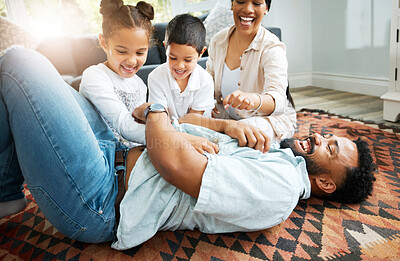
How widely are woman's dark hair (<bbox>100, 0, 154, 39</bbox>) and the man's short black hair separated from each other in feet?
3.47

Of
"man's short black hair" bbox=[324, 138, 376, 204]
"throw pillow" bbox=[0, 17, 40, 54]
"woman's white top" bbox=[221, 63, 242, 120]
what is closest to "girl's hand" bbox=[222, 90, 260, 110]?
"man's short black hair" bbox=[324, 138, 376, 204]

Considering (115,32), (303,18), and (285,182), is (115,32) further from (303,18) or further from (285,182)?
(303,18)

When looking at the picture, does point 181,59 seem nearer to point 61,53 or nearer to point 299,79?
point 61,53

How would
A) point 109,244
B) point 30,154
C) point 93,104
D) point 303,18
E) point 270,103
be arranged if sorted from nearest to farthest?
point 30,154 → point 109,244 → point 93,104 → point 270,103 → point 303,18

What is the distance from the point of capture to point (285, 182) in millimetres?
901

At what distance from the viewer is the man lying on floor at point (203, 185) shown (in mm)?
867

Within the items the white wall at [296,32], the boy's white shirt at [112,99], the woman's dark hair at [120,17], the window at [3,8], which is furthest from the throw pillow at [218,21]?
the window at [3,8]

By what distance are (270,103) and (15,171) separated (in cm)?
105

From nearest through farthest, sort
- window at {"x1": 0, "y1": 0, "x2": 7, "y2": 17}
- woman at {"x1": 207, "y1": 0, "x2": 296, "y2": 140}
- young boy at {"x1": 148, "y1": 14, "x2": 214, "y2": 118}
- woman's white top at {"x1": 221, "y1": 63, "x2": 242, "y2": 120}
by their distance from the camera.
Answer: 1. young boy at {"x1": 148, "y1": 14, "x2": 214, "y2": 118}
2. woman at {"x1": 207, "y1": 0, "x2": 296, "y2": 140}
3. woman's white top at {"x1": 221, "y1": 63, "x2": 242, "y2": 120}
4. window at {"x1": 0, "y1": 0, "x2": 7, "y2": 17}

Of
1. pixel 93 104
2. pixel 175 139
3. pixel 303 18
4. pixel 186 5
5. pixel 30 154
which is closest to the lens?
pixel 30 154

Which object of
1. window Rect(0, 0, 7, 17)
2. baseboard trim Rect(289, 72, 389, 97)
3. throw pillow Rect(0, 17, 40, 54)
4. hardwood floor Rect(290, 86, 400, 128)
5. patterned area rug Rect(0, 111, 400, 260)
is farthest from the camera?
window Rect(0, 0, 7, 17)


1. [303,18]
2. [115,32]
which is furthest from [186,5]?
[115,32]

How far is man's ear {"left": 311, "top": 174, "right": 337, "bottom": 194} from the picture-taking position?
1.13 m

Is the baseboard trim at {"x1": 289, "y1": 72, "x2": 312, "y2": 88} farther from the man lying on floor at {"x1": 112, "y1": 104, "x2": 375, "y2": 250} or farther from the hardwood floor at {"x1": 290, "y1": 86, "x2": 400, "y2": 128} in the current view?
the man lying on floor at {"x1": 112, "y1": 104, "x2": 375, "y2": 250}
